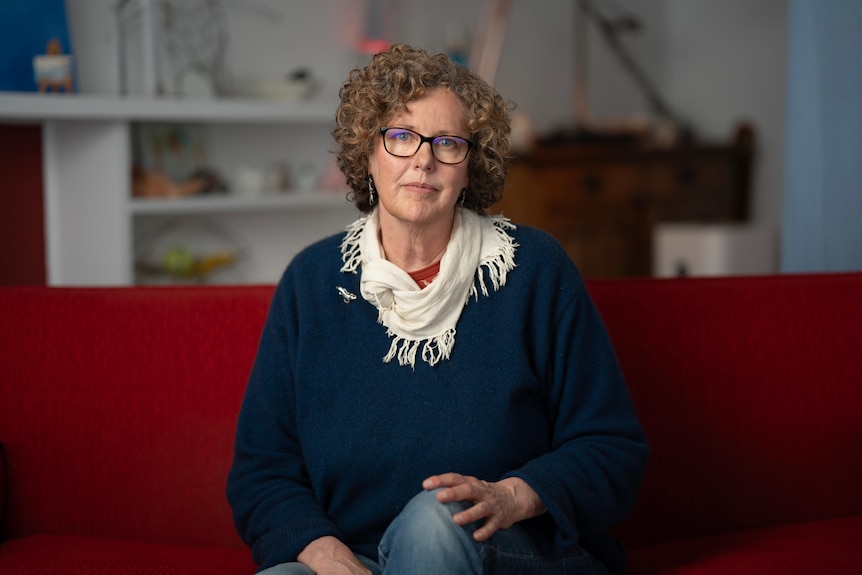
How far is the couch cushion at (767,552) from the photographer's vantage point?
1.63m

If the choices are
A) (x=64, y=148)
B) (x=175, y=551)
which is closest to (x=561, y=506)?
(x=175, y=551)

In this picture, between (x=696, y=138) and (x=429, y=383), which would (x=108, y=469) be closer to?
(x=429, y=383)

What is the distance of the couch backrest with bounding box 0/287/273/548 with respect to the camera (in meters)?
→ 1.89

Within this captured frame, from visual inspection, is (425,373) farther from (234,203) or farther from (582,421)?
(234,203)

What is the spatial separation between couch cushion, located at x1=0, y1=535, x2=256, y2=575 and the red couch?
0.04 meters

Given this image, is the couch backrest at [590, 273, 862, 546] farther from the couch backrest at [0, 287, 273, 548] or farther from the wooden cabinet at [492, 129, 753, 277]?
the wooden cabinet at [492, 129, 753, 277]

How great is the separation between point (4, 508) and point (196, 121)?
79.5 inches

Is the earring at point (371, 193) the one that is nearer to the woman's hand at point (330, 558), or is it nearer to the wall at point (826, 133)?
the woman's hand at point (330, 558)

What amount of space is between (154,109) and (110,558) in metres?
2.00

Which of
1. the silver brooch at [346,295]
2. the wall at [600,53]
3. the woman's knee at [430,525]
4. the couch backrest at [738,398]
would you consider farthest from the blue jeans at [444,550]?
the wall at [600,53]

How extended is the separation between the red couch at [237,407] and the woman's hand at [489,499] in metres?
0.47

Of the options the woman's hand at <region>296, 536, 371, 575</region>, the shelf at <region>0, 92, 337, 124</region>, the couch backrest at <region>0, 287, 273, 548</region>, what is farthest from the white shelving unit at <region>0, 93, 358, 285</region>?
the woman's hand at <region>296, 536, 371, 575</region>

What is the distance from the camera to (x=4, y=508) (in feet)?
6.16

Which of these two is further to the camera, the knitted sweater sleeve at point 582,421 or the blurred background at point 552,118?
the blurred background at point 552,118
